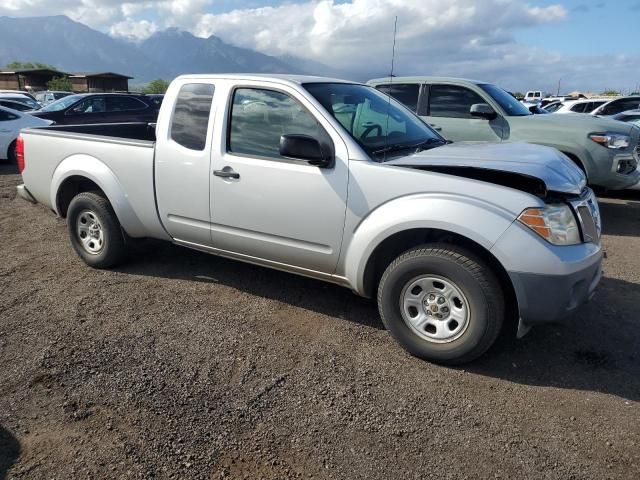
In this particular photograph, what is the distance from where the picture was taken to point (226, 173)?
12.8 feet

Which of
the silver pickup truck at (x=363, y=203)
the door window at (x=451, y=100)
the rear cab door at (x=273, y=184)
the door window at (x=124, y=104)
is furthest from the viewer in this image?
the door window at (x=124, y=104)

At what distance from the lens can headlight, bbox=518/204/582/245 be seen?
2.94 meters

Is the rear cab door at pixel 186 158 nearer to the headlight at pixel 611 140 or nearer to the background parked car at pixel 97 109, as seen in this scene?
the headlight at pixel 611 140

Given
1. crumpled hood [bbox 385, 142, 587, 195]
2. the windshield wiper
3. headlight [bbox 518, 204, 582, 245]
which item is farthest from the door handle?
headlight [bbox 518, 204, 582, 245]

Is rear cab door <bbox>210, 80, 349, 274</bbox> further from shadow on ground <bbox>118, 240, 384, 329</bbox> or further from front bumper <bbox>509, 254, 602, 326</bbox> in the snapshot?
front bumper <bbox>509, 254, 602, 326</bbox>

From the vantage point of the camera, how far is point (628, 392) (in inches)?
119

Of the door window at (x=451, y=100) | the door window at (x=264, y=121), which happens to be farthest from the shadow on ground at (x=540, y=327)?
the door window at (x=451, y=100)

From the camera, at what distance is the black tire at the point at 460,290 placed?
120 inches

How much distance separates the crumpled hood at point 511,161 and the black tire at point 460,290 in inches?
21.9

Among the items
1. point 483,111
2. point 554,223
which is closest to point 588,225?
point 554,223

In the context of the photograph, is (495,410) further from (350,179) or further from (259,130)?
(259,130)

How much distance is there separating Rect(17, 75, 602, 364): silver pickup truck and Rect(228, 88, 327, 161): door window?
1 centimetres

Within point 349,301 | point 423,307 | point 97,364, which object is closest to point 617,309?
point 423,307

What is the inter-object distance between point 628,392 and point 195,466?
2.56m
